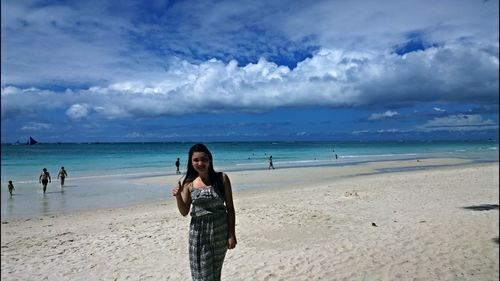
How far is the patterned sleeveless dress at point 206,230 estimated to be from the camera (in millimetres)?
4055

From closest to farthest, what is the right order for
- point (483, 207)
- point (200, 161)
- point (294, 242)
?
point (200, 161) → point (294, 242) → point (483, 207)

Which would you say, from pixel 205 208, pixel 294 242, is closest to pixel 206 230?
pixel 205 208

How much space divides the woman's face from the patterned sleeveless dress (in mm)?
207

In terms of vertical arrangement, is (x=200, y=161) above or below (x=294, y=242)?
above

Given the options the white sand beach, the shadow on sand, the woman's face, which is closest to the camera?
the woman's face

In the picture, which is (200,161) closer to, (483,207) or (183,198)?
(183,198)

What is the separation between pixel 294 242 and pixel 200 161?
5.51m

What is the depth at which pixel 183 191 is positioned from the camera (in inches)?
162

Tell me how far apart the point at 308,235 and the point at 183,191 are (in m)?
6.01

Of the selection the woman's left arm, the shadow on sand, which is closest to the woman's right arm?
the woman's left arm

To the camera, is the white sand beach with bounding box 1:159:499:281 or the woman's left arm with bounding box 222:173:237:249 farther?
the white sand beach with bounding box 1:159:499:281

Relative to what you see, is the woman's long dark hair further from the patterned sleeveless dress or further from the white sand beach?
the white sand beach

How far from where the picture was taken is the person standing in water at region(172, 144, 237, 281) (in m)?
4.05

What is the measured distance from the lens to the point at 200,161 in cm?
403
